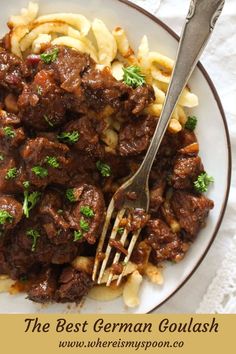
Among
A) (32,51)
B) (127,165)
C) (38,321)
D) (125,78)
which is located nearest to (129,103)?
(125,78)

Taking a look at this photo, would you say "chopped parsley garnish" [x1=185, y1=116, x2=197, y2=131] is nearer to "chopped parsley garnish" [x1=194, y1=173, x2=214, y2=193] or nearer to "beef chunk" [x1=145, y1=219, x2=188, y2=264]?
"chopped parsley garnish" [x1=194, y1=173, x2=214, y2=193]

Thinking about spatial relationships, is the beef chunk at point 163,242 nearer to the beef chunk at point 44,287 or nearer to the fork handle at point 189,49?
the fork handle at point 189,49

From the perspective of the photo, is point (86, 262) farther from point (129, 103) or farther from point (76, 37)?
point (76, 37)

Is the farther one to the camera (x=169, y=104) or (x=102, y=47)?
(x=102, y=47)

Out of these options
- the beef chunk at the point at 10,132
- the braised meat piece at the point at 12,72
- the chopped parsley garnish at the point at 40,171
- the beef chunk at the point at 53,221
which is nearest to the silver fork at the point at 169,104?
the beef chunk at the point at 53,221

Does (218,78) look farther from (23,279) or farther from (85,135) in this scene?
(23,279)

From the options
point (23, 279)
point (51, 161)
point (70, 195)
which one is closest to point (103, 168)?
point (70, 195)

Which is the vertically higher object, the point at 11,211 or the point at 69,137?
the point at 69,137
